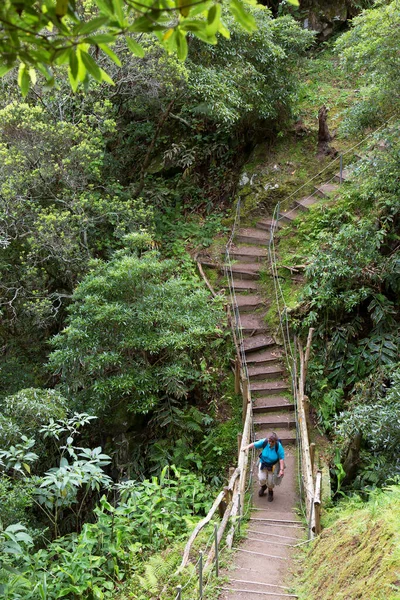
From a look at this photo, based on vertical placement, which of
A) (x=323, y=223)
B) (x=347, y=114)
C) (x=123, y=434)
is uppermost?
(x=347, y=114)

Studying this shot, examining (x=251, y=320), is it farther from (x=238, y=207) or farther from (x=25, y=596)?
(x=25, y=596)

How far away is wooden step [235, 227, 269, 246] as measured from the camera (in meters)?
13.1

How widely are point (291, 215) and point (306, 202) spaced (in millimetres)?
482

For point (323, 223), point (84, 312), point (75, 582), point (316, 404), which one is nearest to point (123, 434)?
point (84, 312)

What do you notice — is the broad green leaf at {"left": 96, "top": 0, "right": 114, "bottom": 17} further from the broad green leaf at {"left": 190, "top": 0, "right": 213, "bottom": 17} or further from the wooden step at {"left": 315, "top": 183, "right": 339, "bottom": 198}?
the wooden step at {"left": 315, "top": 183, "right": 339, "bottom": 198}

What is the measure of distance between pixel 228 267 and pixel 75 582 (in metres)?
8.22

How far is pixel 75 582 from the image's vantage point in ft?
17.0

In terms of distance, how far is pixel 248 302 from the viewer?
37.7 ft

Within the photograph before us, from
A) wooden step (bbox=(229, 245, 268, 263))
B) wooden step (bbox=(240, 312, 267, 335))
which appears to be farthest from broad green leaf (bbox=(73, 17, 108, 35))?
wooden step (bbox=(229, 245, 268, 263))

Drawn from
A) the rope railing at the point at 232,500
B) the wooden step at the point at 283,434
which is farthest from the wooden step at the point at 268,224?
the wooden step at the point at 283,434

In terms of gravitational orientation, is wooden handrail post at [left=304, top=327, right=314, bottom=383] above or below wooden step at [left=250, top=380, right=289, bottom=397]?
above

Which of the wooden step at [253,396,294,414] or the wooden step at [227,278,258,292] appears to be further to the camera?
the wooden step at [227,278,258,292]

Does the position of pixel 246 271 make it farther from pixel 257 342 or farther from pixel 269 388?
pixel 269 388

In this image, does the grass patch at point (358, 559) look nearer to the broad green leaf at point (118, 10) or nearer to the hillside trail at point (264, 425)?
the hillside trail at point (264, 425)
